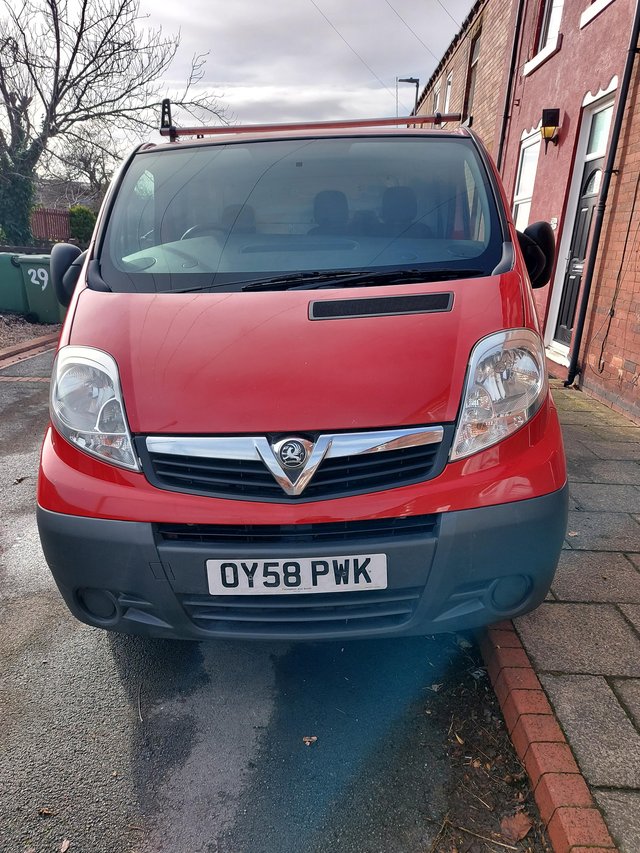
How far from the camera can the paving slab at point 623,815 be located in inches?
61.3

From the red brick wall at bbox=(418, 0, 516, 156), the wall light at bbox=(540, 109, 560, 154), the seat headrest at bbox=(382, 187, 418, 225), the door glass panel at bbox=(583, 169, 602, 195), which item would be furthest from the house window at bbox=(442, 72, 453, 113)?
the seat headrest at bbox=(382, 187, 418, 225)

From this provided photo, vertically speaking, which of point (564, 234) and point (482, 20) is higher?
point (482, 20)

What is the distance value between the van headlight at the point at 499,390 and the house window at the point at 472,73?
1271 centimetres

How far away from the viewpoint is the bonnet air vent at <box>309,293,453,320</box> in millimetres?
2055

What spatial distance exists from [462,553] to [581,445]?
3.27 metres

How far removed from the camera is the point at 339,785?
6.17 ft

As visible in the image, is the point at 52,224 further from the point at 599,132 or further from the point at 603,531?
the point at 603,531

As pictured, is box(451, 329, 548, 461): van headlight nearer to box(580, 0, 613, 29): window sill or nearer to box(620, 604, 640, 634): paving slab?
box(620, 604, 640, 634): paving slab

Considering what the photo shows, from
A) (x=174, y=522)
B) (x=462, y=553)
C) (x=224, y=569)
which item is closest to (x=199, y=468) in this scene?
(x=174, y=522)

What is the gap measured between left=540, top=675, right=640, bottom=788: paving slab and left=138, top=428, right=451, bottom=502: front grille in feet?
2.99

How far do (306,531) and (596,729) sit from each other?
3.64 feet

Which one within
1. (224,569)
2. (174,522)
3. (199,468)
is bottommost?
(224,569)

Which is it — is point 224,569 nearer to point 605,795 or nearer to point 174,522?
point 174,522

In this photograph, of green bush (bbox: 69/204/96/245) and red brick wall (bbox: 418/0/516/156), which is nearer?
red brick wall (bbox: 418/0/516/156)
